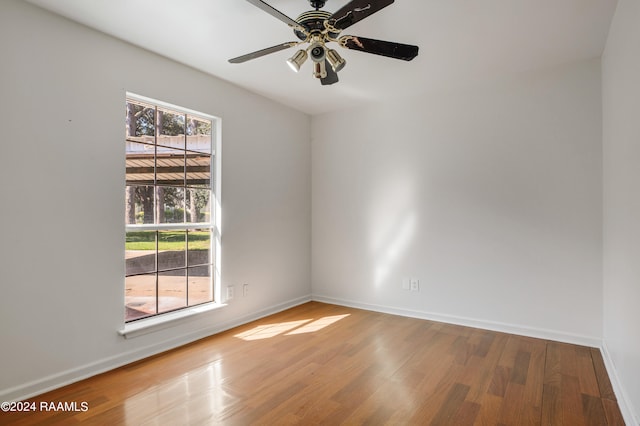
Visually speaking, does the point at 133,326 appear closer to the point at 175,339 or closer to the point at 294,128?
the point at 175,339

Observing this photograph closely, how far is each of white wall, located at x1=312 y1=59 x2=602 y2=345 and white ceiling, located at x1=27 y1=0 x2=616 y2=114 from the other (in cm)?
40

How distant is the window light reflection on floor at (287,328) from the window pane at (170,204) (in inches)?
49.3

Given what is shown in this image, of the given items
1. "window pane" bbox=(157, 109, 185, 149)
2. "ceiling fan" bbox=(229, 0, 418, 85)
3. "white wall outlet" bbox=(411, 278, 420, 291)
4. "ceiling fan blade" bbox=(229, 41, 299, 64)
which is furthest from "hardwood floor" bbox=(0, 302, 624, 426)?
"ceiling fan blade" bbox=(229, 41, 299, 64)

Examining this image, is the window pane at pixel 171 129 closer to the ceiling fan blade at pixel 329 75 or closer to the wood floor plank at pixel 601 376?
the ceiling fan blade at pixel 329 75

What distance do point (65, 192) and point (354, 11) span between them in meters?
2.17

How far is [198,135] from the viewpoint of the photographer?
10.8 feet

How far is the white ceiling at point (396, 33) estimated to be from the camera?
7.14 feet

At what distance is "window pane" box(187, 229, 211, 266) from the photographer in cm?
319

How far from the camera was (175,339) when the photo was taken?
295 centimetres

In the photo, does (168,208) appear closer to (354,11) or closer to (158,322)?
(158,322)

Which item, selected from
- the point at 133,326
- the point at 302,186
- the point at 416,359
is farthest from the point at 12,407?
the point at 302,186

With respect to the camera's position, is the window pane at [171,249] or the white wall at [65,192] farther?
the window pane at [171,249]

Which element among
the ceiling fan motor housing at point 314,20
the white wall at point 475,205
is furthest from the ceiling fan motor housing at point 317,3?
the white wall at point 475,205

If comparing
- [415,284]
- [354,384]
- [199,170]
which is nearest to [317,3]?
[199,170]
